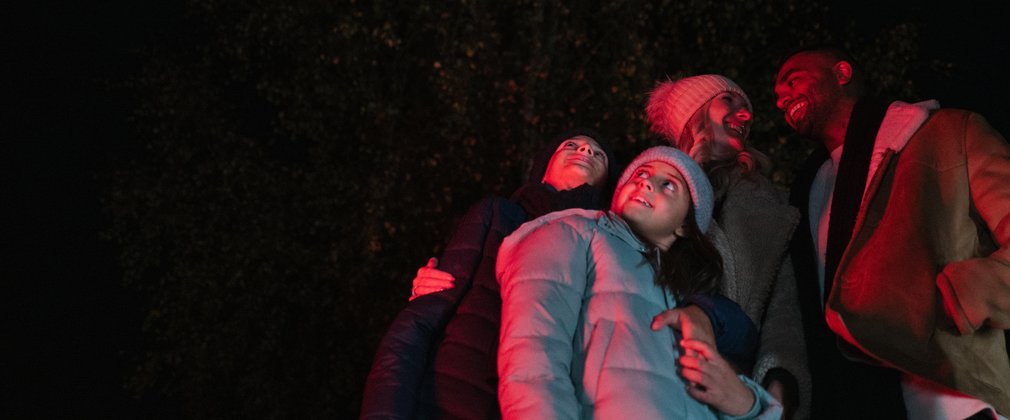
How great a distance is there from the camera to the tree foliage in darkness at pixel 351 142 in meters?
7.49

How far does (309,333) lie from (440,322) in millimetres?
5742

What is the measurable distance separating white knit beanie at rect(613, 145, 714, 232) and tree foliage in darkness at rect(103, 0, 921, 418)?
427 centimetres

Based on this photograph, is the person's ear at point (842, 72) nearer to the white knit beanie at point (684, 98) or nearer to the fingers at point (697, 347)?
the white knit beanie at point (684, 98)

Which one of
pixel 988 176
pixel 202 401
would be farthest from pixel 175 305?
pixel 988 176

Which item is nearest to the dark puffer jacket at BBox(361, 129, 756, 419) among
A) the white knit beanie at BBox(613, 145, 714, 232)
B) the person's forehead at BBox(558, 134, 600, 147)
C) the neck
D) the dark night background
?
the white knit beanie at BBox(613, 145, 714, 232)

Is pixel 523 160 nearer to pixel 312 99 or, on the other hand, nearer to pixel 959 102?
pixel 312 99

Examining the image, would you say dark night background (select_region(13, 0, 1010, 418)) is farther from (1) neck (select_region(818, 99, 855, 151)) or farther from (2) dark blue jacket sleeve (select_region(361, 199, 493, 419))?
(2) dark blue jacket sleeve (select_region(361, 199, 493, 419))

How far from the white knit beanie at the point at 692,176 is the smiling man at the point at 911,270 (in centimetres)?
43

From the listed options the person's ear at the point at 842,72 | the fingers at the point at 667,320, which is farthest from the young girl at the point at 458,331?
the person's ear at the point at 842,72

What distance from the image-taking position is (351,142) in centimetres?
846

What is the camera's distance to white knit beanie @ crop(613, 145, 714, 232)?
9.64 ft

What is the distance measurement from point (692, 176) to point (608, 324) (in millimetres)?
724

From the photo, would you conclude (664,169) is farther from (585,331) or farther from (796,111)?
(796,111)

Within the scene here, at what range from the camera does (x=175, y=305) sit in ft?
26.7
